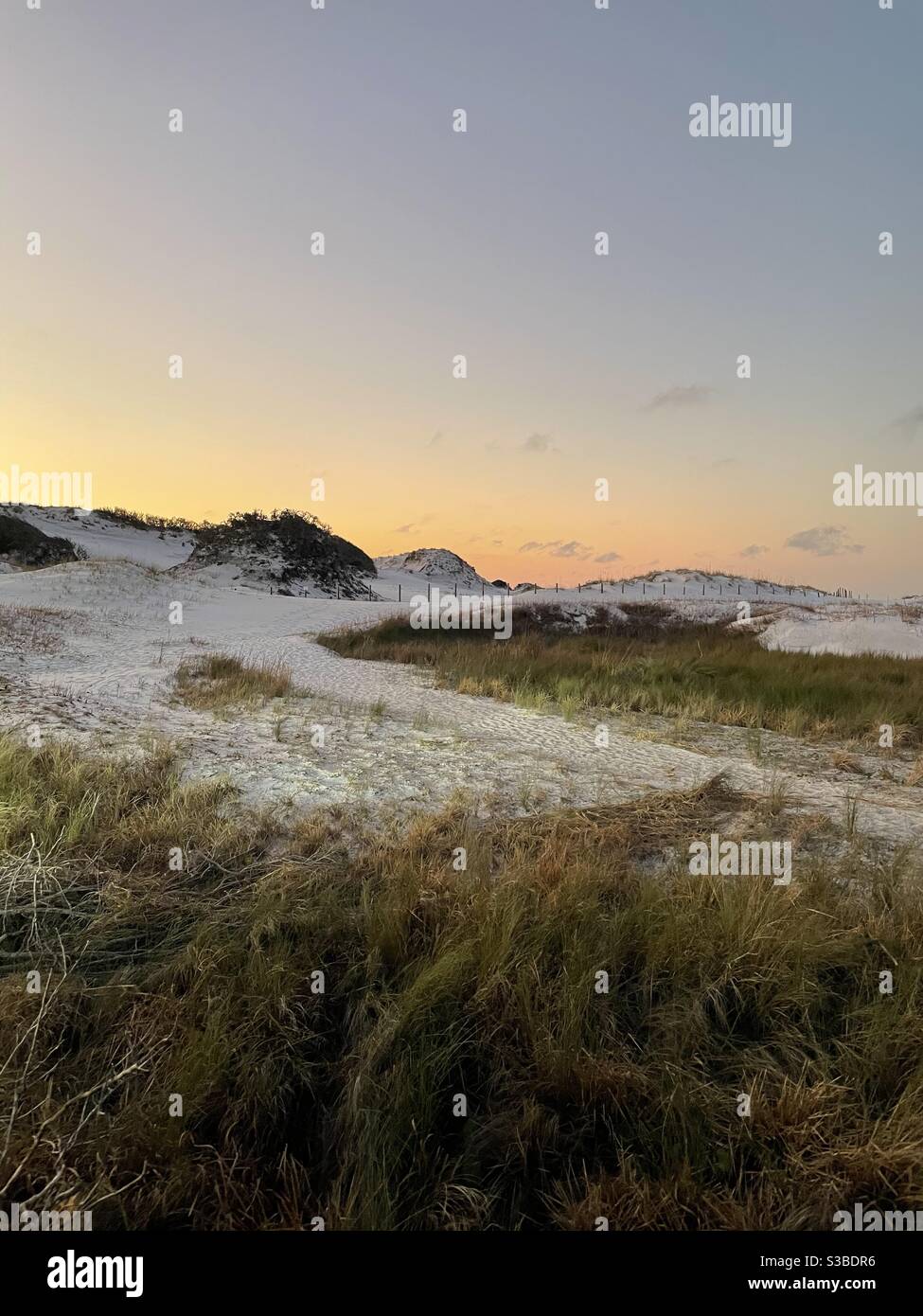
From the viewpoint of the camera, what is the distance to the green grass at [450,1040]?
6.12 ft

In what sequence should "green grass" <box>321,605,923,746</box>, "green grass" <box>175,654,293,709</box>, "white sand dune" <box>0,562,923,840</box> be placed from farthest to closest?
1. "green grass" <box>321,605,923,746</box>
2. "green grass" <box>175,654,293,709</box>
3. "white sand dune" <box>0,562,923,840</box>

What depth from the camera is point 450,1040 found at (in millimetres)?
2400

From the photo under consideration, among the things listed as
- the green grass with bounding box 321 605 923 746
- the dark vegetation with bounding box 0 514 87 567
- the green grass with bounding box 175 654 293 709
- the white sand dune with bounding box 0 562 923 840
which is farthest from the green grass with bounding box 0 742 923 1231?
the dark vegetation with bounding box 0 514 87 567

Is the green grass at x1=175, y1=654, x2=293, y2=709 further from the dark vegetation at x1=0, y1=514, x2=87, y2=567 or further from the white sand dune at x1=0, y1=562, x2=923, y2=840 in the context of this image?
the dark vegetation at x1=0, y1=514, x2=87, y2=567

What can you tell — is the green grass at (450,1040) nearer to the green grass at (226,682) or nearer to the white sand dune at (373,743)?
the white sand dune at (373,743)

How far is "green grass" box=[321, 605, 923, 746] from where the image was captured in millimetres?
9750

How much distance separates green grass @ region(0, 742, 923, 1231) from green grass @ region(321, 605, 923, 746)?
658cm

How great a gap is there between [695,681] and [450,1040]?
36.7ft

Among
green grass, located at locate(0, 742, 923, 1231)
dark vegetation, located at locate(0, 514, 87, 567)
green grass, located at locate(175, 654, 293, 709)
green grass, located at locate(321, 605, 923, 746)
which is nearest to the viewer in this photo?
green grass, located at locate(0, 742, 923, 1231)

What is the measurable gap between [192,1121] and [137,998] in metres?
0.72

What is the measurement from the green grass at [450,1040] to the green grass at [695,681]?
658cm

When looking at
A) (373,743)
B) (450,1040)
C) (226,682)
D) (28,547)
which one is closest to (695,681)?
(373,743)

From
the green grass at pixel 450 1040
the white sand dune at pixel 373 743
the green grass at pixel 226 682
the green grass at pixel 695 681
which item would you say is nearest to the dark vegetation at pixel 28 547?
the green grass at pixel 695 681
